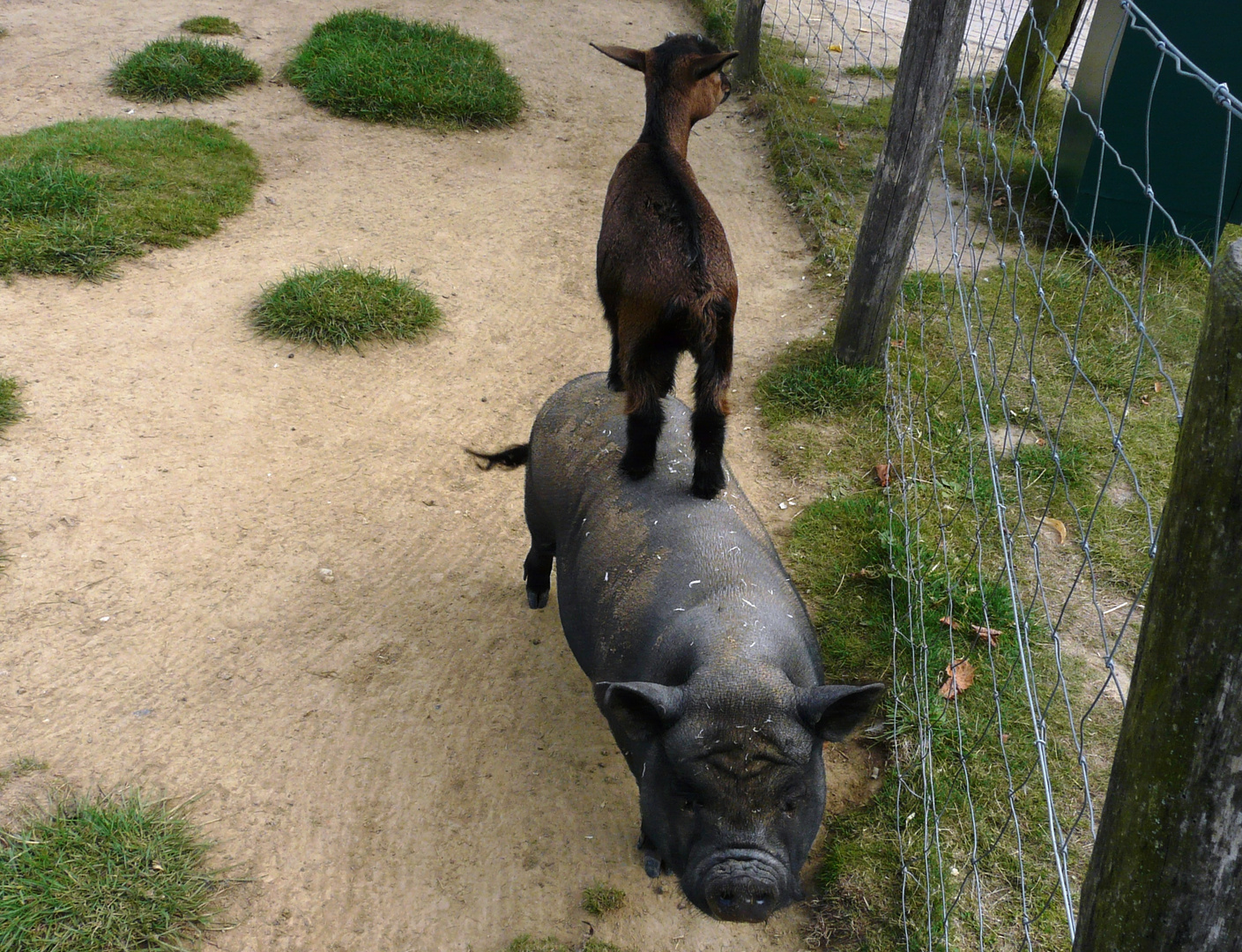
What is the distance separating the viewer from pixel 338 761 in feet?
11.3

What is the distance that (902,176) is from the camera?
4.89m

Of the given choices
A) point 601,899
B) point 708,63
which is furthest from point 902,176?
point 601,899

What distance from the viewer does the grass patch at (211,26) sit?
8898 mm

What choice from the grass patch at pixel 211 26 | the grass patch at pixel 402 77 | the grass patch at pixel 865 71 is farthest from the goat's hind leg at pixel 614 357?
the grass patch at pixel 211 26

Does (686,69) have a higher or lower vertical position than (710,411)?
higher

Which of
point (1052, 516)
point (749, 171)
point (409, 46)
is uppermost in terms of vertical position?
point (409, 46)

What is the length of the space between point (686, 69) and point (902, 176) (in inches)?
67.6

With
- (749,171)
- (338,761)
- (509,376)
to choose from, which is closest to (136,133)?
(509,376)

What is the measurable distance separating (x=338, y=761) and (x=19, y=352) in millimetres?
3370

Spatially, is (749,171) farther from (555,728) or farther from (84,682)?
(84,682)

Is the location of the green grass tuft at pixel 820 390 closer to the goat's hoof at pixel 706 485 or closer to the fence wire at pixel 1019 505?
the fence wire at pixel 1019 505

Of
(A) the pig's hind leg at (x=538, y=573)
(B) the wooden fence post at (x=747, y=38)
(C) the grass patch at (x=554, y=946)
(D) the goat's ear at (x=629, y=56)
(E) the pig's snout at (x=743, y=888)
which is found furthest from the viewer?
(B) the wooden fence post at (x=747, y=38)

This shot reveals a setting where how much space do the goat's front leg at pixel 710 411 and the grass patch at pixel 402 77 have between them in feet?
19.6

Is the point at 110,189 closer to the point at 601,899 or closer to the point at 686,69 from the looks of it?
the point at 686,69
